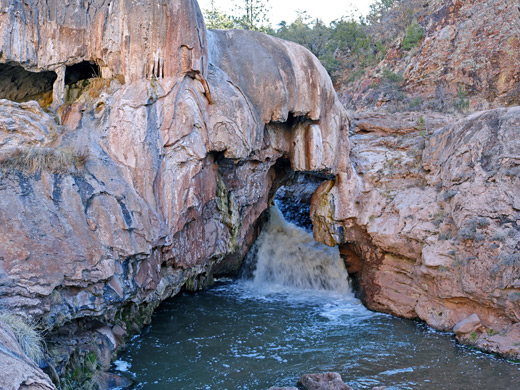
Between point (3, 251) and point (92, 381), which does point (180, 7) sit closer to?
point (3, 251)

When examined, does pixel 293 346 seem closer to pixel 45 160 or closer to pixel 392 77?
pixel 45 160

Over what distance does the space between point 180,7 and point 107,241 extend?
13.1 feet

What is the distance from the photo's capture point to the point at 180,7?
7.92m

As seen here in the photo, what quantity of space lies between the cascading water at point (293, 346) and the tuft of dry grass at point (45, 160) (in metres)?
3.14

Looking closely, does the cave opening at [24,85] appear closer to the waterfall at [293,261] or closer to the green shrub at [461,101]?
the waterfall at [293,261]

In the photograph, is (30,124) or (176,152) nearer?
(30,124)

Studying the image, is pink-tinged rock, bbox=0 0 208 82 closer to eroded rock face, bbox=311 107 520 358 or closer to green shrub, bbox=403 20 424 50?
eroded rock face, bbox=311 107 520 358

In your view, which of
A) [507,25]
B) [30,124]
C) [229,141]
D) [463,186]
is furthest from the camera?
[507,25]

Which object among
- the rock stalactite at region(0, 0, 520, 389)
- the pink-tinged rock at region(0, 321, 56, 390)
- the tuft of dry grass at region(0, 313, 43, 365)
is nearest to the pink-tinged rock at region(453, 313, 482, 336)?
the rock stalactite at region(0, 0, 520, 389)

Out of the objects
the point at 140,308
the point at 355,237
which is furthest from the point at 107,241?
the point at 355,237

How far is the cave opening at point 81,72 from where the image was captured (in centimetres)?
869

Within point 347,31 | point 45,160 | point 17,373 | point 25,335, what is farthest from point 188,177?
point 347,31

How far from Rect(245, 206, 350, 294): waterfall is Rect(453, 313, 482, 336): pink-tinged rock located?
3.43 meters

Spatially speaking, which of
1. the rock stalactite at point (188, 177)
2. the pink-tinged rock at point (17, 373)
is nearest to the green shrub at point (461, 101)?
the rock stalactite at point (188, 177)
